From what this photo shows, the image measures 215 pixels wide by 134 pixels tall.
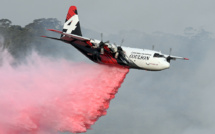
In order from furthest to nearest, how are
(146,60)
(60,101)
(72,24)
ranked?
(72,24), (60,101), (146,60)

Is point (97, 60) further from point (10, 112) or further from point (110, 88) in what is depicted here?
point (10, 112)

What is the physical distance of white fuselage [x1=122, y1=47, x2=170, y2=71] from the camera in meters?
46.3

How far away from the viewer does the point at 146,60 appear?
4669 centimetres

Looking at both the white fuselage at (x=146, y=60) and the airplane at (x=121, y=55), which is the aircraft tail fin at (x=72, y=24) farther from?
the white fuselage at (x=146, y=60)

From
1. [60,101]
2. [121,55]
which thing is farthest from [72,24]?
[60,101]

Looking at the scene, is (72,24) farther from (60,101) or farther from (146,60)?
(146,60)

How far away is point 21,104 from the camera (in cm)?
4838

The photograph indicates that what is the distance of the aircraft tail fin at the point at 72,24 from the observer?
52.5 m

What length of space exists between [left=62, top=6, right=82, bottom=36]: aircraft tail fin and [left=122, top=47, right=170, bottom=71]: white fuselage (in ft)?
23.2

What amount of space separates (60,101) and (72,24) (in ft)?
28.1

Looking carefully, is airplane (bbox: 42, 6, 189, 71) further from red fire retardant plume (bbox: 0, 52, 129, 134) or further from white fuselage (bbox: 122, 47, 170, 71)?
red fire retardant plume (bbox: 0, 52, 129, 134)

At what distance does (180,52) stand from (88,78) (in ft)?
278

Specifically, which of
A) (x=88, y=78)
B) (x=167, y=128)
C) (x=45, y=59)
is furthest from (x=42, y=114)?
(x=167, y=128)

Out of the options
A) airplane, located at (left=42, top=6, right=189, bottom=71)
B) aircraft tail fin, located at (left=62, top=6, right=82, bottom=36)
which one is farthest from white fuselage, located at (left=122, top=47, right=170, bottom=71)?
aircraft tail fin, located at (left=62, top=6, right=82, bottom=36)
